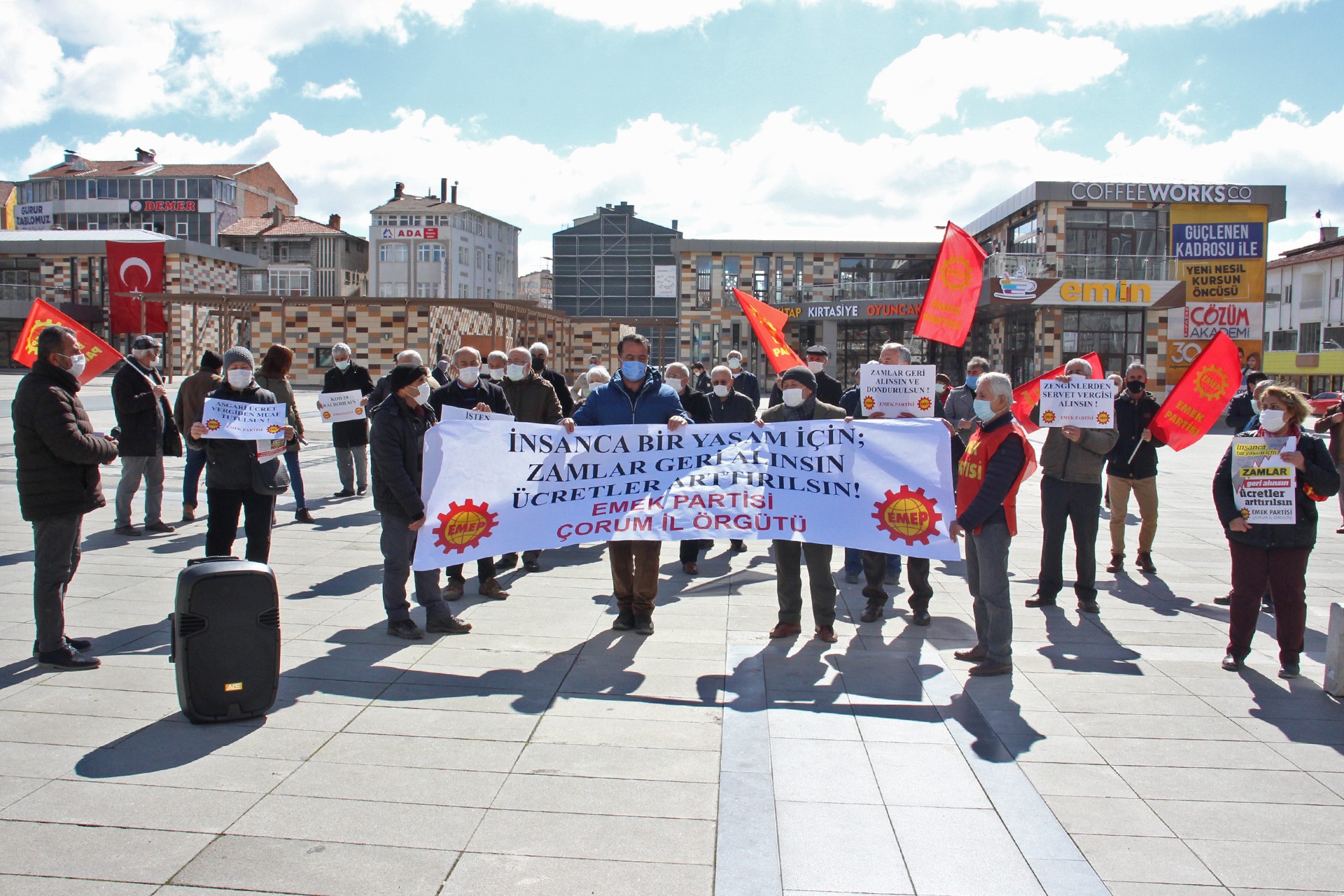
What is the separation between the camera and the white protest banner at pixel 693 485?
6094mm

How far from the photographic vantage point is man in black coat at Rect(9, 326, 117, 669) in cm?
530

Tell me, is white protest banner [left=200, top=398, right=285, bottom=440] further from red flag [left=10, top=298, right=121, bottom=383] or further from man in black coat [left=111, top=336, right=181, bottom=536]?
man in black coat [left=111, top=336, right=181, bottom=536]

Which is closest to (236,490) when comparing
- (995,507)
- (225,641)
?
(225,641)

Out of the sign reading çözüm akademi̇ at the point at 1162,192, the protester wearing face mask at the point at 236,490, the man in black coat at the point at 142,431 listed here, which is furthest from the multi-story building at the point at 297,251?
the protester wearing face mask at the point at 236,490

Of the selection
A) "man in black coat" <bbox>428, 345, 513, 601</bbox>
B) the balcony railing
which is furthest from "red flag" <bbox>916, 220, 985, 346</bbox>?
the balcony railing

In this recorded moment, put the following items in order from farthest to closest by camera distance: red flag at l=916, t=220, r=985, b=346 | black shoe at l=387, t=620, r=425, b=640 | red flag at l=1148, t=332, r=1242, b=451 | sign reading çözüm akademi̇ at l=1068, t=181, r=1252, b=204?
sign reading çözüm akademi̇ at l=1068, t=181, r=1252, b=204 → red flag at l=1148, t=332, r=1242, b=451 → red flag at l=916, t=220, r=985, b=346 → black shoe at l=387, t=620, r=425, b=640

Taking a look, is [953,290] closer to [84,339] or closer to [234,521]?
[234,521]

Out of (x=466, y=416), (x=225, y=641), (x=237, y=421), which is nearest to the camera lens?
(x=225, y=641)

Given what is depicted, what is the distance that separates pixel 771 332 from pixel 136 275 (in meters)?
37.6

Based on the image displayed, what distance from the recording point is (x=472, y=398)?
7461 mm

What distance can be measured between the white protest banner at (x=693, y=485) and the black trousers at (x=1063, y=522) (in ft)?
5.98

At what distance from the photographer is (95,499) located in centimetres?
560

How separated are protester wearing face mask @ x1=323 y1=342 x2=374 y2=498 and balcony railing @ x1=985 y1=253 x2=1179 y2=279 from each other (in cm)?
2754

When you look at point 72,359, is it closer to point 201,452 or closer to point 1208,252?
point 201,452
